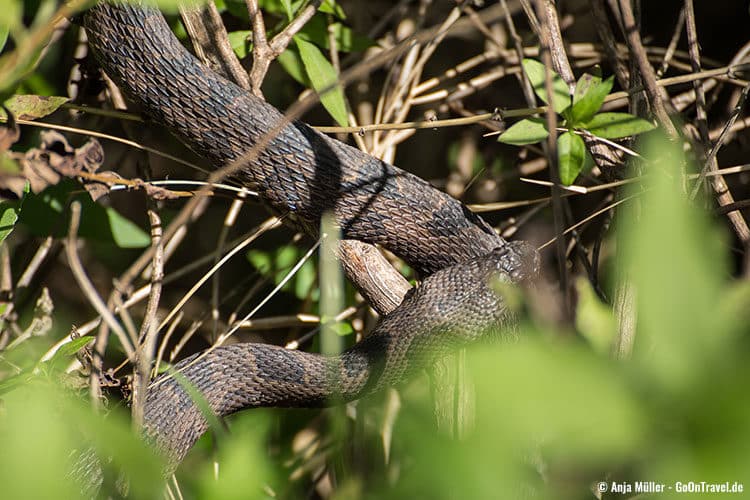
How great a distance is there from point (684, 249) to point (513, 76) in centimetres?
223

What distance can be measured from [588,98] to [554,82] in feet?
0.34

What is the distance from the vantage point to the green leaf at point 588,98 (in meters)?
1.45

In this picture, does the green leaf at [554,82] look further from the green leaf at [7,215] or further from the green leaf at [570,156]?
the green leaf at [7,215]

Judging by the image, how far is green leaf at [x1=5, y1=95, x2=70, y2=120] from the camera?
1561 mm

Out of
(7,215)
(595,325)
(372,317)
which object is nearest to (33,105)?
(7,215)

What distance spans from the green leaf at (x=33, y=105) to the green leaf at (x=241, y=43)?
46 cm

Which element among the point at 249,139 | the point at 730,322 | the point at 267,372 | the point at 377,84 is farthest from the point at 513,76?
the point at 730,322

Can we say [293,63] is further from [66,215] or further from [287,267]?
[66,215]

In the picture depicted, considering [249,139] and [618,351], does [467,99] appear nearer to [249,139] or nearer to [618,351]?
[249,139]

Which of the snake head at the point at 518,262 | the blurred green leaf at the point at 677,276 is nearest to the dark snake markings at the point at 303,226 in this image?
the snake head at the point at 518,262

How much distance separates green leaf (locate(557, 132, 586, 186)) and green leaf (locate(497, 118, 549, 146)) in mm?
49

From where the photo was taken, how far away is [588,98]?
146cm

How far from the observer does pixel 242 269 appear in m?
2.43

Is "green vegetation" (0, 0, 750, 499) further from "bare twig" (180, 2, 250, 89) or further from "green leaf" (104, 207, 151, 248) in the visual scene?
"bare twig" (180, 2, 250, 89)
